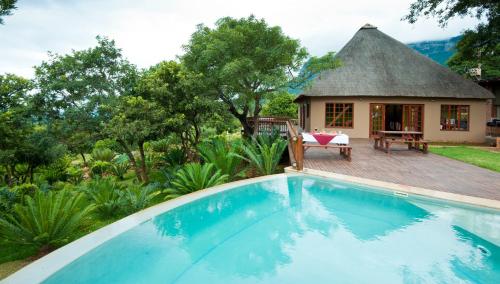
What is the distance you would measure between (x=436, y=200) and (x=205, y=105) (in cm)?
699

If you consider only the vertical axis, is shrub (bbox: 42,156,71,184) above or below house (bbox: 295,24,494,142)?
below

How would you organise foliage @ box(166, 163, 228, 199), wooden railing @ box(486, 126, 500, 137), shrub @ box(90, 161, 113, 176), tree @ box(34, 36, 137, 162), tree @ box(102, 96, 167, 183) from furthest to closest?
1. wooden railing @ box(486, 126, 500, 137)
2. shrub @ box(90, 161, 113, 176)
3. tree @ box(34, 36, 137, 162)
4. tree @ box(102, 96, 167, 183)
5. foliage @ box(166, 163, 228, 199)

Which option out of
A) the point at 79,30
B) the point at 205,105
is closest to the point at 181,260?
the point at 205,105

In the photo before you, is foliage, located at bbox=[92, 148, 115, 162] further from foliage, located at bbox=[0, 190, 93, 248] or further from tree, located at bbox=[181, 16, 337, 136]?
foliage, located at bbox=[0, 190, 93, 248]

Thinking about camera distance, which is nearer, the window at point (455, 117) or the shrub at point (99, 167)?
the shrub at point (99, 167)

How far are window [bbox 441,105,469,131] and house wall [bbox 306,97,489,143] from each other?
22cm

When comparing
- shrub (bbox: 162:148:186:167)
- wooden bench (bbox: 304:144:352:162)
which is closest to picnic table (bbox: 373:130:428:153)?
wooden bench (bbox: 304:144:352:162)

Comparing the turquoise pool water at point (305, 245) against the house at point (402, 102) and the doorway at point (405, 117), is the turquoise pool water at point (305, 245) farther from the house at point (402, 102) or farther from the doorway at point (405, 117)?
the doorway at point (405, 117)

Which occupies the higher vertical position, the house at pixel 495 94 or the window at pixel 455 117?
the house at pixel 495 94

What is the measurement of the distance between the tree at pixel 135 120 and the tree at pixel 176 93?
1.19 ft

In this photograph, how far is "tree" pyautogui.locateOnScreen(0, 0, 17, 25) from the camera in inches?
157

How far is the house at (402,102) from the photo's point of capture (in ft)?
56.7

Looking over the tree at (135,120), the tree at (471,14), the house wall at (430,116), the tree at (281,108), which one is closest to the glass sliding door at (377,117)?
the house wall at (430,116)

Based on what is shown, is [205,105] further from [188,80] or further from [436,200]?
[436,200]
